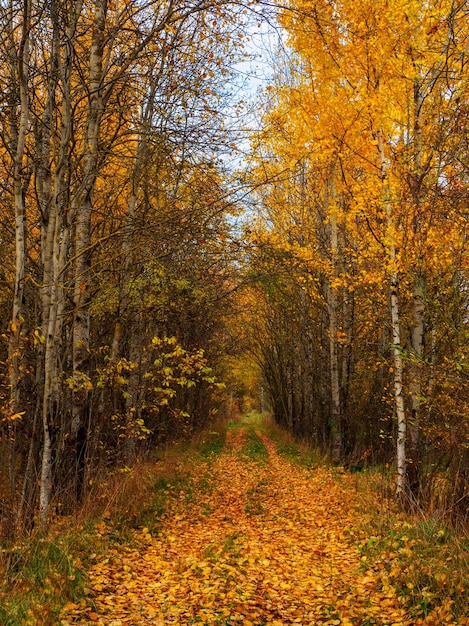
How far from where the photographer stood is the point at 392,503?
24.9 feet

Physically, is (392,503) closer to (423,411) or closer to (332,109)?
(423,411)

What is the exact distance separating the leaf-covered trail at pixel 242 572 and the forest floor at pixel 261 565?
1 centimetres

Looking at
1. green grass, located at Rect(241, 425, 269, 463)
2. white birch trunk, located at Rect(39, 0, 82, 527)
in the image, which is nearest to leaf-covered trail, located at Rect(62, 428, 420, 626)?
white birch trunk, located at Rect(39, 0, 82, 527)

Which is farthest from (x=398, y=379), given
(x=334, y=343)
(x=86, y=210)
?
(x=86, y=210)

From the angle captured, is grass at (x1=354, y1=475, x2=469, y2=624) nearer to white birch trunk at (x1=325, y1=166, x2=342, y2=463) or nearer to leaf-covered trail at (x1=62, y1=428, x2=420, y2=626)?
leaf-covered trail at (x1=62, y1=428, x2=420, y2=626)

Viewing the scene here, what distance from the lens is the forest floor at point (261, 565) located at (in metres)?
4.24

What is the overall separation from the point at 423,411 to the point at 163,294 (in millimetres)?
5523

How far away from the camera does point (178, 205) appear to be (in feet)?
34.6

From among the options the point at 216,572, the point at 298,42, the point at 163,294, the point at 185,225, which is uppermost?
the point at 298,42

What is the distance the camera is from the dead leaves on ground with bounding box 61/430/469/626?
167 inches

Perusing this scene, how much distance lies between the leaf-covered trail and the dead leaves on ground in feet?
0.04

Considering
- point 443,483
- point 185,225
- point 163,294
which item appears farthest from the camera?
point 163,294

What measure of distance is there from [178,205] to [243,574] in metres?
7.57

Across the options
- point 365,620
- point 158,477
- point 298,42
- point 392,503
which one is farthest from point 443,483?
point 298,42
